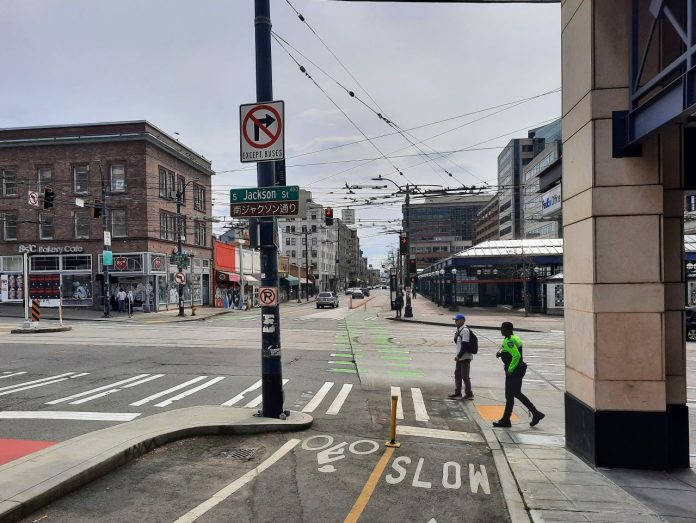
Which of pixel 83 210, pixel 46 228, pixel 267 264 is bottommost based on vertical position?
pixel 267 264

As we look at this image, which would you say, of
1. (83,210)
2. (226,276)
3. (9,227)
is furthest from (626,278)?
(226,276)

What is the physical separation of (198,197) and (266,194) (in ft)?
142

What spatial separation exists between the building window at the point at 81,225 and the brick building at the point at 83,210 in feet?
0.23

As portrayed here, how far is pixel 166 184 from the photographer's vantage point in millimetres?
42656

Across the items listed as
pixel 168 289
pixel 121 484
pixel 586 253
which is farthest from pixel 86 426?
pixel 168 289

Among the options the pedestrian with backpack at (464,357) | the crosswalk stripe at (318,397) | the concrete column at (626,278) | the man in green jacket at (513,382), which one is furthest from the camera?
the pedestrian with backpack at (464,357)

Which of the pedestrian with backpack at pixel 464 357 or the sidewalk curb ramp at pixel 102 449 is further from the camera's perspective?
the pedestrian with backpack at pixel 464 357

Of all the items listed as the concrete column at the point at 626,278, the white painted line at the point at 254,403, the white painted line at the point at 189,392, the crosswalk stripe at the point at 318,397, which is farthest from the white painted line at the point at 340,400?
the concrete column at the point at 626,278

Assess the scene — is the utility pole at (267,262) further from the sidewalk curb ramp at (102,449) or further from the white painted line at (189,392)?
the white painted line at (189,392)

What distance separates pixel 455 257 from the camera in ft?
142

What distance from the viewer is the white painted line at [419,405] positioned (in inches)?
378

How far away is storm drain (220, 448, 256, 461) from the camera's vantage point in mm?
7051

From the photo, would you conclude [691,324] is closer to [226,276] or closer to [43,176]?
[226,276]

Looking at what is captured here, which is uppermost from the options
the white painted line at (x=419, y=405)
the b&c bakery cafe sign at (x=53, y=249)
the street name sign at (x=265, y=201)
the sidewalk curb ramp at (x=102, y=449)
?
the b&c bakery cafe sign at (x=53, y=249)
